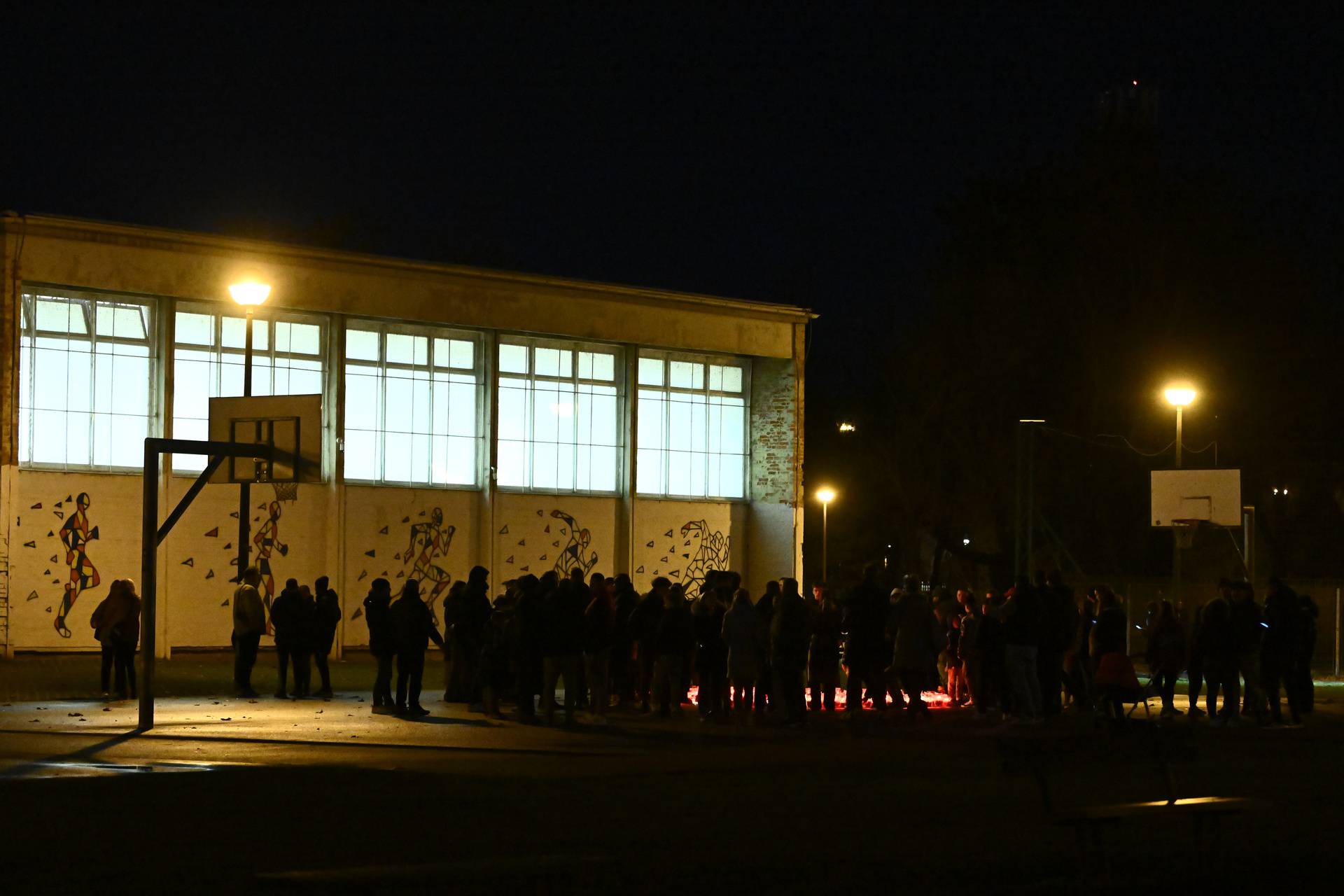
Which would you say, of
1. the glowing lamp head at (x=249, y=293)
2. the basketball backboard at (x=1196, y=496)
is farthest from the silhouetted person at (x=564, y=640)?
the basketball backboard at (x=1196, y=496)

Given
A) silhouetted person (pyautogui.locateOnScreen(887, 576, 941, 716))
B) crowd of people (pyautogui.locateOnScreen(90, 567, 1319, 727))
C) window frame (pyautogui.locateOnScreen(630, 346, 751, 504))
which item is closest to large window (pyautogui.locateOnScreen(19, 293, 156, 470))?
crowd of people (pyautogui.locateOnScreen(90, 567, 1319, 727))

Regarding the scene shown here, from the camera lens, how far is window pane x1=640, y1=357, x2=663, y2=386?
37.7 meters

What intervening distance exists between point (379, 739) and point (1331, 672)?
93.4 feet

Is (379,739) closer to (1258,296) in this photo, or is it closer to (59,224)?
(59,224)

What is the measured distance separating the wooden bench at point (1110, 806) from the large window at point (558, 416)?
2591cm

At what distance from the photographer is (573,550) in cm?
3659

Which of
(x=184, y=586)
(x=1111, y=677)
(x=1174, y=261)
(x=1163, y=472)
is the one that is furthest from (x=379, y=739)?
(x=1174, y=261)

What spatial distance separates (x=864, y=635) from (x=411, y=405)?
15976 millimetres

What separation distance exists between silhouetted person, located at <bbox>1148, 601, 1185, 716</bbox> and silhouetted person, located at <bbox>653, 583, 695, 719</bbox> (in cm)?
626

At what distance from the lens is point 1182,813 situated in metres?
9.59

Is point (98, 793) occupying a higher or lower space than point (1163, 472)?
lower

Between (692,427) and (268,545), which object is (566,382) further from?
(268,545)

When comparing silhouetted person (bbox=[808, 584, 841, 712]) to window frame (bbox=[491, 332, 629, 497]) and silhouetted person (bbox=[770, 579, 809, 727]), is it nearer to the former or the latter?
silhouetted person (bbox=[770, 579, 809, 727])

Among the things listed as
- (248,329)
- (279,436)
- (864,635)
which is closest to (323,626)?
(279,436)
